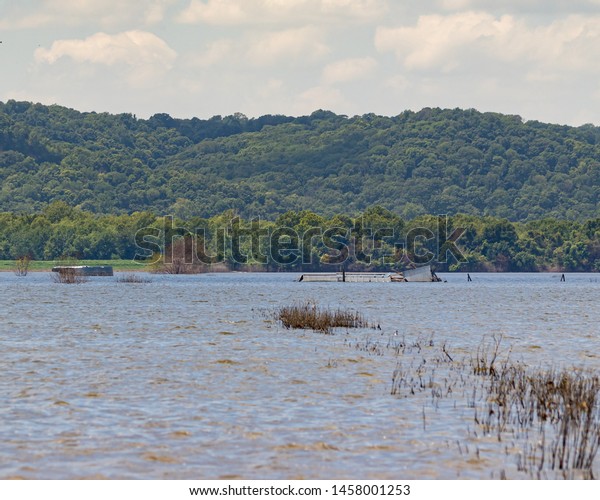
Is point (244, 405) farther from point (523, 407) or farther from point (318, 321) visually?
point (318, 321)

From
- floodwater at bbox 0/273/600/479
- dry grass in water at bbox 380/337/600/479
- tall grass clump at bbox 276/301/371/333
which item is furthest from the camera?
tall grass clump at bbox 276/301/371/333

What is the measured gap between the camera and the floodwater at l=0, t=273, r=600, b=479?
26.4 meters

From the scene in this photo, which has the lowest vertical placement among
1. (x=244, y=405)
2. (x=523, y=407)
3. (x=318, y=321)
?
(x=244, y=405)

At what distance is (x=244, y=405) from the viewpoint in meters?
35.7

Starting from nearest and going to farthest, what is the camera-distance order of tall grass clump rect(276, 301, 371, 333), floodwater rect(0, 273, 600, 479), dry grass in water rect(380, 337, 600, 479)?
floodwater rect(0, 273, 600, 479) < dry grass in water rect(380, 337, 600, 479) < tall grass clump rect(276, 301, 371, 333)

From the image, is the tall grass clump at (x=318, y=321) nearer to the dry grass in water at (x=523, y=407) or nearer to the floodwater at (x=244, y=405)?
the floodwater at (x=244, y=405)

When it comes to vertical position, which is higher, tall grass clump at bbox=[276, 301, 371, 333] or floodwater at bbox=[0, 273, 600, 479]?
tall grass clump at bbox=[276, 301, 371, 333]

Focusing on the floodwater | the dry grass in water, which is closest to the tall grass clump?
the floodwater

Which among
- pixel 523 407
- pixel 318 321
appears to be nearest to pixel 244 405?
pixel 523 407

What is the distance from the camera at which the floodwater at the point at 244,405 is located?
86.7 ft

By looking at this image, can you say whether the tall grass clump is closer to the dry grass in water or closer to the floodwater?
the floodwater

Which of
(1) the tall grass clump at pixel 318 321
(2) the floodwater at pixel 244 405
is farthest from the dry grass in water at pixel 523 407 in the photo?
(1) the tall grass clump at pixel 318 321
